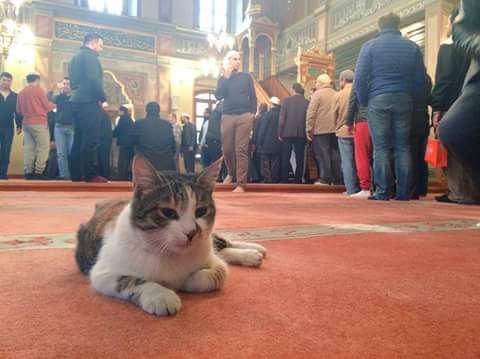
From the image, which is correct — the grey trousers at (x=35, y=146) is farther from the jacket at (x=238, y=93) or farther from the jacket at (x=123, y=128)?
the jacket at (x=238, y=93)

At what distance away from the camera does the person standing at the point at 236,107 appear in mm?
5250

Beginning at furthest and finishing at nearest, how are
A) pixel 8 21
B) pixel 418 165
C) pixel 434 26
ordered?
pixel 8 21 < pixel 434 26 < pixel 418 165

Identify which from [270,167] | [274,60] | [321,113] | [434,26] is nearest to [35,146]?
[270,167]

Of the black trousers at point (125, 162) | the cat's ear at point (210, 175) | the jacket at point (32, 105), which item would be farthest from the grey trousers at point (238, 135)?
the cat's ear at point (210, 175)

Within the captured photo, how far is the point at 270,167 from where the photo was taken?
7996 millimetres

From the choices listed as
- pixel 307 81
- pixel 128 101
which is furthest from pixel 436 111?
pixel 128 101

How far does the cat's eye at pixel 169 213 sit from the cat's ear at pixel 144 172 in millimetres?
100

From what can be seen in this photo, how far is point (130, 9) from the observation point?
1419 cm

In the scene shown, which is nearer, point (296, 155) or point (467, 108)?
point (467, 108)

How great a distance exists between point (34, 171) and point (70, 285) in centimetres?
657

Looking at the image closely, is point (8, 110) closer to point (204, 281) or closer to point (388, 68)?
point (388, 68)

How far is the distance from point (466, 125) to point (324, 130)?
4.01 metres

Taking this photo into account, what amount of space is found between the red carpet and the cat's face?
162 millimetres

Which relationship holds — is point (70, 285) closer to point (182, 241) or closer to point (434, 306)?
point (182, 241)
